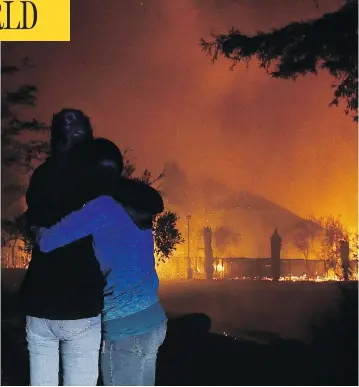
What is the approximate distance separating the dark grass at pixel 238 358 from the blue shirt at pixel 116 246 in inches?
146

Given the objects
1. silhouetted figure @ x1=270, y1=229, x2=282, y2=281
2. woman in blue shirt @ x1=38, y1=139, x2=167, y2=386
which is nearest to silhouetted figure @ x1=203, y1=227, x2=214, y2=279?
silhouetted figure @ x1=270, y1=229, x2=282, y2=281

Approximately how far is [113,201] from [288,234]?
58.8m

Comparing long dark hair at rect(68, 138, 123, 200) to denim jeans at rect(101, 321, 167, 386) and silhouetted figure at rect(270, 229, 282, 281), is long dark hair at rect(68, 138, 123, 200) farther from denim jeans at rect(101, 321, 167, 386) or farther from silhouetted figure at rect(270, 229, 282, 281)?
silhouetted figure at rect(270, 229, 282, 281)

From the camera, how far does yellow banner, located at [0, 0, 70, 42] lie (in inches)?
197

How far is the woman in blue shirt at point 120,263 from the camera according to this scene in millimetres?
2336

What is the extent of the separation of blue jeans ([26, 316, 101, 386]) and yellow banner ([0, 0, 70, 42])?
3289 millimetres

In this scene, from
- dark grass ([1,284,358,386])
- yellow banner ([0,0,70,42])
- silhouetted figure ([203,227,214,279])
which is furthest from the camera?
silhouetted figure ([203,227,214,279])

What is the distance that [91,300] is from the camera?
2383 mm

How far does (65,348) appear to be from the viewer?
2449 millimetres

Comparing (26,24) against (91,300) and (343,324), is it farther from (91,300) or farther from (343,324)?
(343,324)

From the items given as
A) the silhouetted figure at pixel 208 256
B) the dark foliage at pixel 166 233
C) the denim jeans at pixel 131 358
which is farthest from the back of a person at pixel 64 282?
the silhouetted figure at pixel 208 256

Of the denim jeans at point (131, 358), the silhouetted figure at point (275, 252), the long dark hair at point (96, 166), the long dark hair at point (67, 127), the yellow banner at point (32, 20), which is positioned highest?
the yellow banner at point (32, 20)

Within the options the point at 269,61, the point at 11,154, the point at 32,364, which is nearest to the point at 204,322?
the point at 11,154

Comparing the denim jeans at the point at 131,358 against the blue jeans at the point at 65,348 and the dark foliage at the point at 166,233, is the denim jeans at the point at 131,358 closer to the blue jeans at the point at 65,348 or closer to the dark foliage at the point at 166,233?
the blue jeans at the point at 65,348
